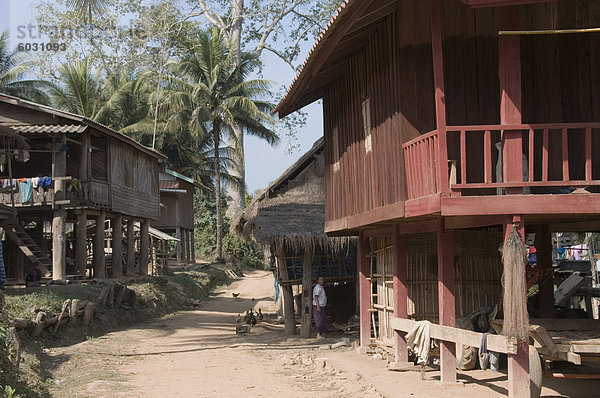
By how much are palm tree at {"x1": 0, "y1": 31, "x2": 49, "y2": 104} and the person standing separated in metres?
23.6

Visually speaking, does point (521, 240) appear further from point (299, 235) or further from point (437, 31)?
point (299, 235)

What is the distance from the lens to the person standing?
18031 mm

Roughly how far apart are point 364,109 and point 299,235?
18.9 ft

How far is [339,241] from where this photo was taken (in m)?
18.7

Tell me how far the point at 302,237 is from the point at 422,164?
27.7 ft

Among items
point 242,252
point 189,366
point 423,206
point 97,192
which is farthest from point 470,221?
point 242,252

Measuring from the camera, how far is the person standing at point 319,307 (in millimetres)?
18031

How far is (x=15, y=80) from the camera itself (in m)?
36.2

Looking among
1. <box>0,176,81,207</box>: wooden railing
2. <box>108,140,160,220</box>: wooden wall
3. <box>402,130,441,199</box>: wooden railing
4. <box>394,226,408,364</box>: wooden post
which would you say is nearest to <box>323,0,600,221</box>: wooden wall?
<box>402,130,441,199</box>: wooden railing

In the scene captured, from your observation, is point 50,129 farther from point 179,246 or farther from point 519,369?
point 179,246

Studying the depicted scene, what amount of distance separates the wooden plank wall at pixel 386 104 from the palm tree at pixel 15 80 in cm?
2568

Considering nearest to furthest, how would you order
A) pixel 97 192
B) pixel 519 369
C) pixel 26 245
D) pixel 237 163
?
pixel 519 369
pixel 26 245
pixel 97 192
pixel 237 163

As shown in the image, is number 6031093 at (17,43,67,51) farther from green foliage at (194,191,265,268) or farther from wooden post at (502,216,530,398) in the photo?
wooden post at (502,216,530,398)

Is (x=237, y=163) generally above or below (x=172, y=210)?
above
